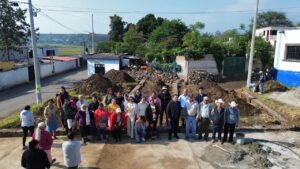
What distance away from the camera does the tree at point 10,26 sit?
31625mm

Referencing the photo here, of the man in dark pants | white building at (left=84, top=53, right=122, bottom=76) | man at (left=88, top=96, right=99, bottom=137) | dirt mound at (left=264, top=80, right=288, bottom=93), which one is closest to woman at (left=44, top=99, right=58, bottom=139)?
man at (left=88, top=96, right=99, bottom=137)

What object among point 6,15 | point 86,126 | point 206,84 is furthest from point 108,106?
point 6,15

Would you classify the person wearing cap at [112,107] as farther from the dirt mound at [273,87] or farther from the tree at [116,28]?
the tree at [116,28]

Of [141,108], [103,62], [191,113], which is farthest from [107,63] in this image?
[191,113]

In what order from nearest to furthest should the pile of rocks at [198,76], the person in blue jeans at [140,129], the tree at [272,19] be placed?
the person in blue jeans at [140,129], the pile of rocks at [198,76], the tree at [272,19]

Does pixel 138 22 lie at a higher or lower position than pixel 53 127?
higher

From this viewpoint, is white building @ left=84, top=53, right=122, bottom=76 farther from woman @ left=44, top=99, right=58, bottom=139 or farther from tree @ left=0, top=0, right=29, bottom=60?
woman @ left=44, top=99, right=58, bottom=139

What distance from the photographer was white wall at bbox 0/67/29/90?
80.5ft

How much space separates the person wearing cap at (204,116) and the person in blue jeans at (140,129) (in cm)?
205

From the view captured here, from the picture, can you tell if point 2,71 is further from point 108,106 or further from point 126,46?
point 126,46

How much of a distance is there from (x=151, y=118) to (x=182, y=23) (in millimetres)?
36286

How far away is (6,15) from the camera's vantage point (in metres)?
31.6

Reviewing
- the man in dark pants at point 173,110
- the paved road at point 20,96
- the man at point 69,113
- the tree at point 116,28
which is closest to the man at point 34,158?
the man at point 69,113

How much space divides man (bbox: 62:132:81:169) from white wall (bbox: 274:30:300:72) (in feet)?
63.6
